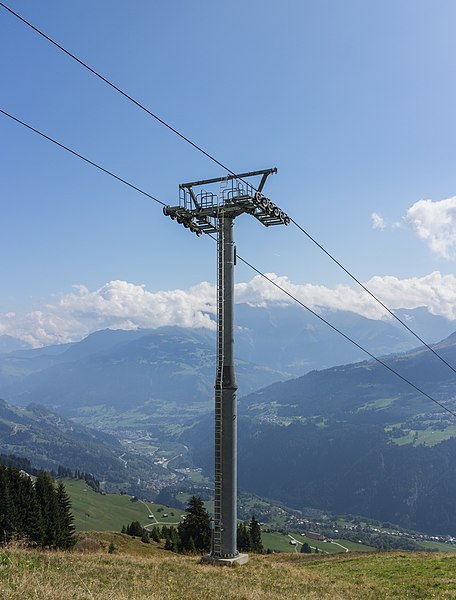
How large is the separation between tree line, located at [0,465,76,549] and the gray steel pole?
Result: 42.1 m

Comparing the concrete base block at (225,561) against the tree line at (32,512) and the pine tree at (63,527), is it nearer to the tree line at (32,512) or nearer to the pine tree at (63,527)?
the tree line at (32,512)

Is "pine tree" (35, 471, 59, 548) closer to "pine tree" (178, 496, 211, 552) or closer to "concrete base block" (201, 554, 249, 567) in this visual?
"pine tree" (178, 496, 211, 552)

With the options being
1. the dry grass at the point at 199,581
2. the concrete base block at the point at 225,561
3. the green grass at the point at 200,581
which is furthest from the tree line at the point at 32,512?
the green grass at the point at 200,581

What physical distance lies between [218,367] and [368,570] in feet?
49.0

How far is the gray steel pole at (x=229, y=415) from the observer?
97.2 ft

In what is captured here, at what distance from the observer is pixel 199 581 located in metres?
21.2

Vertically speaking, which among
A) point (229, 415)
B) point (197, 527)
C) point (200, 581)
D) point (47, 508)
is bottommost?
point (197, 527)

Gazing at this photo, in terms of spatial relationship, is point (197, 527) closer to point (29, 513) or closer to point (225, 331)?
point (29, 513)

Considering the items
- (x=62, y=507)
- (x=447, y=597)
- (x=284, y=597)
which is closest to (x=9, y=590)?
(x=284, y=597)

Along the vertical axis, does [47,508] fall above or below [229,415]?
below

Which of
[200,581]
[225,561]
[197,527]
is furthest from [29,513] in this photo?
[200,581]

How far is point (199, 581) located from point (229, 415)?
413 inches

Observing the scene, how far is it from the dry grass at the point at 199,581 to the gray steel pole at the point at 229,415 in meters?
2.23

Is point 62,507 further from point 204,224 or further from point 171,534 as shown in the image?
point 204,224
